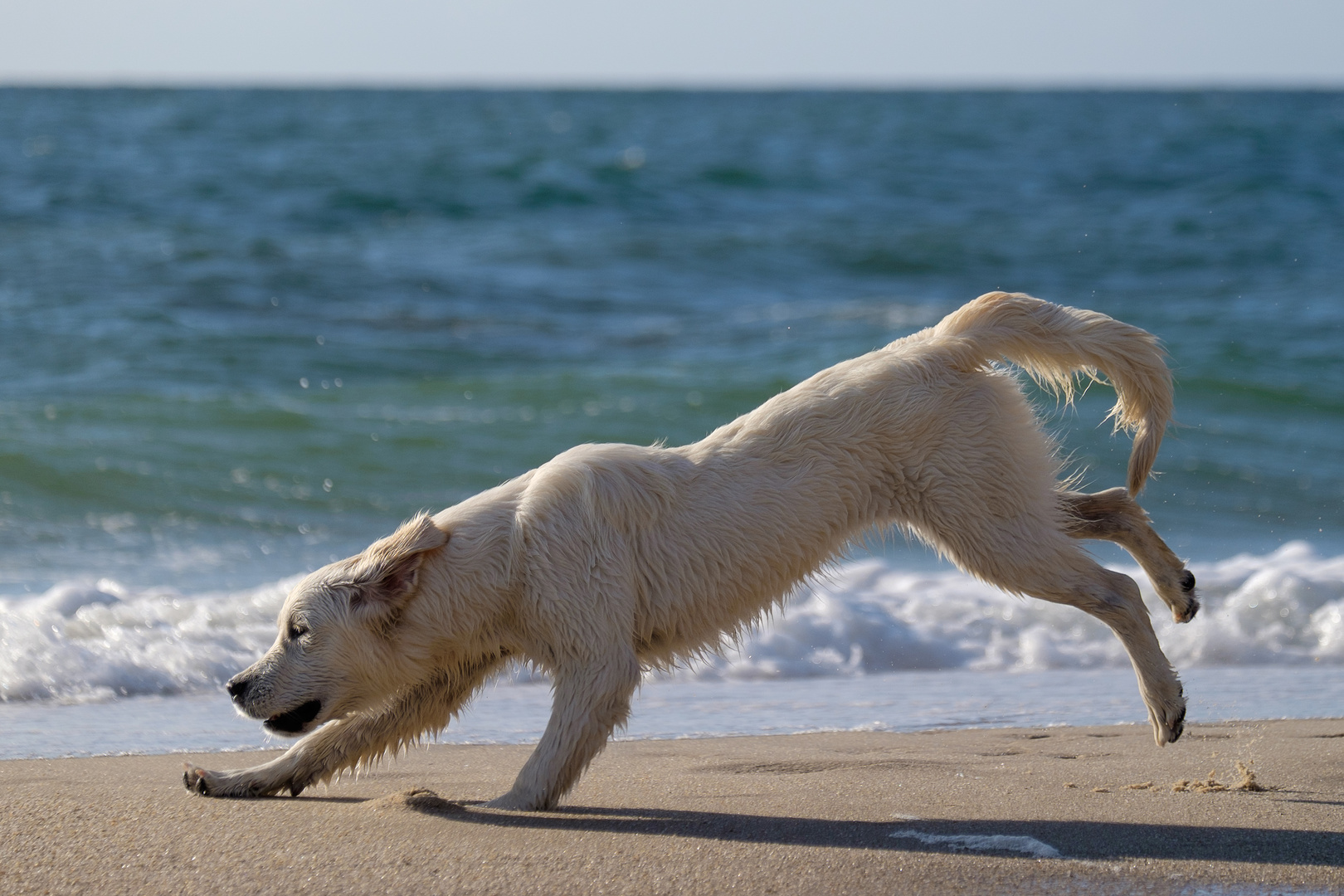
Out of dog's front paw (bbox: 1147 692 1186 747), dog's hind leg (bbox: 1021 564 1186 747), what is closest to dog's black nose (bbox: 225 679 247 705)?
dog's hind leg (bbox: 1021 564 1186 747)

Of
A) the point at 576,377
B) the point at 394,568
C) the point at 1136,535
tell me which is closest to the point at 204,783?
the point at 394,568

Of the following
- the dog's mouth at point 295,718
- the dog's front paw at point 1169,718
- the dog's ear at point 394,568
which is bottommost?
the dog's front paw at point 1169,718

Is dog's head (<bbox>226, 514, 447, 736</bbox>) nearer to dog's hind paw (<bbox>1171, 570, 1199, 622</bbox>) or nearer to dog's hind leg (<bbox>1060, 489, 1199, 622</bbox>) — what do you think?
dog's hind leg (<bbox>1060, 489, 1199, 622</bbox>)

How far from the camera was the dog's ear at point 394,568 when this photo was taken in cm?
414

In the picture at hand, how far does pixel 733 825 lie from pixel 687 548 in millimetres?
868

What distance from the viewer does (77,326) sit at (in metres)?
13.7

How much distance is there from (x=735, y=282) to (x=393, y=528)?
10274 millimetres

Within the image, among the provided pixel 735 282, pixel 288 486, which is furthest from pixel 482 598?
pixel 735 282

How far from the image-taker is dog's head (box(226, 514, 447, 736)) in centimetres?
414

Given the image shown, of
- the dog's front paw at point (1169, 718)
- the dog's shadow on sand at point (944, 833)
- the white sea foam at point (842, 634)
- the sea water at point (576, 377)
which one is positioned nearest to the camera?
the dog's shadow on sand at point (944, 833)

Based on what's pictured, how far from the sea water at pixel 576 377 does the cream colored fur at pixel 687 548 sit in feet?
2.25

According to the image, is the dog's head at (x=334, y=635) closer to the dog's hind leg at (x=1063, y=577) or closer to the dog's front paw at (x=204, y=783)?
the dog's front paw at (x=204, y=783)

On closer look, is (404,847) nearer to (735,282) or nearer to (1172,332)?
(1172,332)

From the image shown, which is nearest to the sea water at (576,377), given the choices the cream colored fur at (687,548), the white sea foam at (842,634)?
the white sea foam at (842,634)
